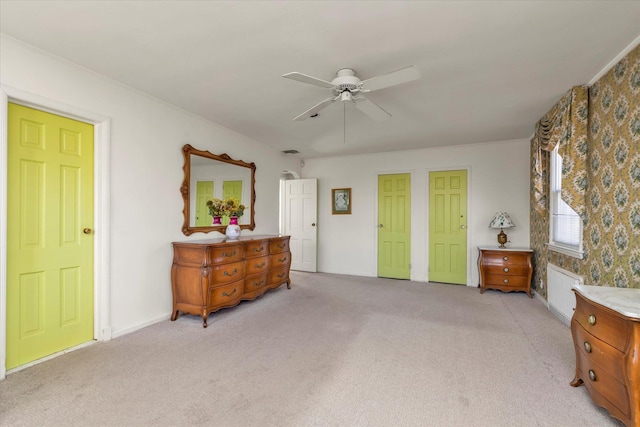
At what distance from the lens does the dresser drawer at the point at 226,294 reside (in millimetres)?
3125

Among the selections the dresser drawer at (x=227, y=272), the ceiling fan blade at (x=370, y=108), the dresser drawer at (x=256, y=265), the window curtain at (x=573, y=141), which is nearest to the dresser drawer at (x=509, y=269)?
the window curtain at (x=573, y=141)

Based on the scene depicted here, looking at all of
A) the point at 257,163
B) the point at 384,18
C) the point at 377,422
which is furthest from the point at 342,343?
the point at 257,163

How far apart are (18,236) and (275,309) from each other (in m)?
2.41

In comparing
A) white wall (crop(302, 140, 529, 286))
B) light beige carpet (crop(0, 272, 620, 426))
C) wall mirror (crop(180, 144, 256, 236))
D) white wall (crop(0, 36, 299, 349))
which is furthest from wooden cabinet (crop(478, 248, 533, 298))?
white wall (crop(0, 36, 299, 349))

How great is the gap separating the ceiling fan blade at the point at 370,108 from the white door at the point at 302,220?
3.07 meters

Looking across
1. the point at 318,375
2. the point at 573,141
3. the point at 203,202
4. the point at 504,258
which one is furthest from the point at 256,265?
the point at 573,141

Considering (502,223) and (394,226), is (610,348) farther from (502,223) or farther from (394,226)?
(394,226)

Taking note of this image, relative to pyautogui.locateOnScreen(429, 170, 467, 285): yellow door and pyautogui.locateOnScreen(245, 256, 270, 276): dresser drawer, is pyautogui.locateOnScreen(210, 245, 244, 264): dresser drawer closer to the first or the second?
pyautogui.locateOnScreen(245, 256, 270, 276): dresser drawer

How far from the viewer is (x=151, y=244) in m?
3.10

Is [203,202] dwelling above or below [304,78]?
below

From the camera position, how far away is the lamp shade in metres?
4.42

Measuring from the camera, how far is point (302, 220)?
19.8ft

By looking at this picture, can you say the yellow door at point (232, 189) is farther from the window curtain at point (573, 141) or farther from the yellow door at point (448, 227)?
the window curtain at point (573, 141)

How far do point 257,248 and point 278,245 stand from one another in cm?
55
